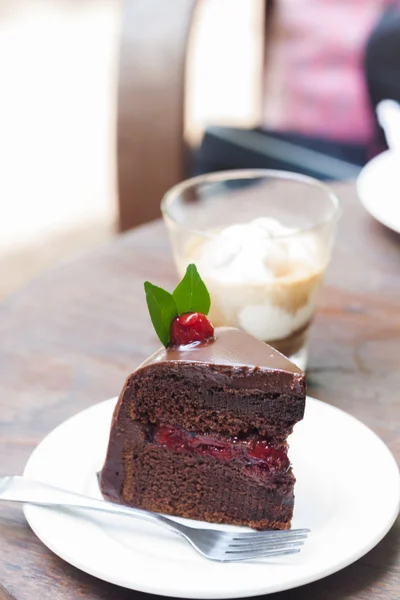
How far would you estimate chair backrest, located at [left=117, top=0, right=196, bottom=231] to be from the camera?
229 centimetres

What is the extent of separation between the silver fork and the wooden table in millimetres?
46

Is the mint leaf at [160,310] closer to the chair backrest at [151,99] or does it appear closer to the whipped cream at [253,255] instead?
the whipped cream at [253,255]

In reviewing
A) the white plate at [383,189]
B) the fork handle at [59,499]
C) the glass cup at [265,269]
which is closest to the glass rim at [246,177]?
the glass cup at [265,269]

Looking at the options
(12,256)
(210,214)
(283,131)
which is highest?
(210,214)

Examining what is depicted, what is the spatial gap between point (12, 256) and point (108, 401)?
8.25 ft

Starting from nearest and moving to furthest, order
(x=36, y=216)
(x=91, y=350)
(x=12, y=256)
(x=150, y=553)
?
(x=150, y=553), (x=91, y=350), (x=12, y=256), (x=36, y=216)

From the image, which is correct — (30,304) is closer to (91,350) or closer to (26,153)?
(91,350)

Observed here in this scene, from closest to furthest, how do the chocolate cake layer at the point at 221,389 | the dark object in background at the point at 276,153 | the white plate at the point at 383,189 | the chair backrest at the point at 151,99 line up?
the chocolate cake layer at the point at 221,389 < the white plate at the point at 383,189 < the chair backrest at the point at 151,99 < the dark object in background at the point at 276,153

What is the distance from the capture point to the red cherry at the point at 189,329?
97 cm

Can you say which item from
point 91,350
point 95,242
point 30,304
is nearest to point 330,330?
point 91,350

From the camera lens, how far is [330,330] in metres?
1.39

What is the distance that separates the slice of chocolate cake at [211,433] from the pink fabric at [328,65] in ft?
5.88

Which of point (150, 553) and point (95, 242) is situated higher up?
point (150, 553)

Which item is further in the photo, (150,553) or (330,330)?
(330,330)
